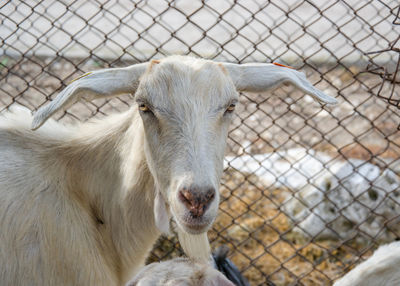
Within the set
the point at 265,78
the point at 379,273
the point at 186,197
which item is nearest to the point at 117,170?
the point at 186,197

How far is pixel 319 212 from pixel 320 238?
0.74 feet

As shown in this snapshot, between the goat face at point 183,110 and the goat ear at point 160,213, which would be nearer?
the goat face at point 183,110

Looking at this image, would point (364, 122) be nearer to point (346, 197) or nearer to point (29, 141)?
point (346, 197)

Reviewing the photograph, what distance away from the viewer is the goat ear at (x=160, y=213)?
280 cm

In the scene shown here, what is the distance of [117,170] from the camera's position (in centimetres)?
303

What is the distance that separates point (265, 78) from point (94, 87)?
85cm

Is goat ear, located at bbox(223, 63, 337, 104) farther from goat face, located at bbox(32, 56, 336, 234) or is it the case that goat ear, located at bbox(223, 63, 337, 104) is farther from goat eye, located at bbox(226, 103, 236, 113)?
goat eye, located at bbox(226, 103, 236, 113)

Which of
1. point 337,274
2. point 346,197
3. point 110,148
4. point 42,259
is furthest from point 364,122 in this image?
point 42,259

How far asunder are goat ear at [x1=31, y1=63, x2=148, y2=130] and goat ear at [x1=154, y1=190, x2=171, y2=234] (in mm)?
566

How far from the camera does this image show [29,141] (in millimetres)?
3096

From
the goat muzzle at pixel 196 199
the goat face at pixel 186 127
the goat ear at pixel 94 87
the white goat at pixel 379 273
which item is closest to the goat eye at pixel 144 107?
the goat face at pixel 186 127

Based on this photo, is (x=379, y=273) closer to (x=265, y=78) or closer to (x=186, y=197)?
(x=186, y=197)

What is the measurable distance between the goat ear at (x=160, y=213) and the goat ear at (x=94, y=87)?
57 centimetres

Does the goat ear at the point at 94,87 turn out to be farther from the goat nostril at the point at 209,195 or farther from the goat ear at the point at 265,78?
the goat nostril at the point at 209,195
